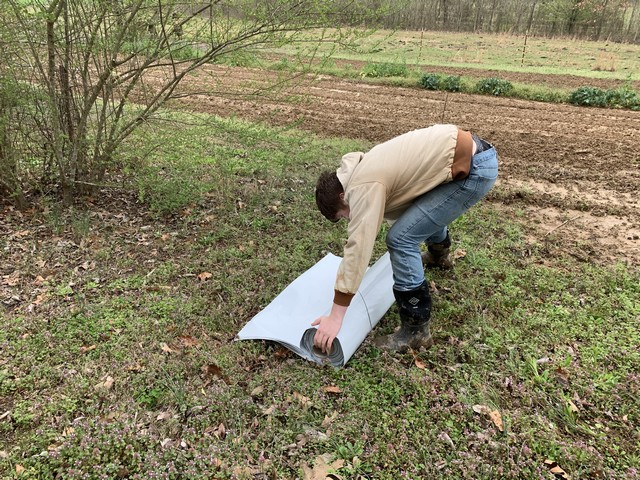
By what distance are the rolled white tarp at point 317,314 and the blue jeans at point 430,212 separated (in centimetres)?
39

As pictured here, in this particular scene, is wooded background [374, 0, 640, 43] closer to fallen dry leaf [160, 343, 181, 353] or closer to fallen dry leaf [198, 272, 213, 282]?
fallen dry leaf [198, 272, 213, 282]

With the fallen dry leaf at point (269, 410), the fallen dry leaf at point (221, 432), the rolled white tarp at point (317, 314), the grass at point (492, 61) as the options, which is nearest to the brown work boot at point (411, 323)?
the rolled white tarp at point (317, 314)

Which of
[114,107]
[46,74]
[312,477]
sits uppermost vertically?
[46,74]

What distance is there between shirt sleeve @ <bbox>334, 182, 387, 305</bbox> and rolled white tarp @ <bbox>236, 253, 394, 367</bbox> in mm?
525

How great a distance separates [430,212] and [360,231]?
608mm

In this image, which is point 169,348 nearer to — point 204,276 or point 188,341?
point 188,341

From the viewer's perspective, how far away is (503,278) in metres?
3.87

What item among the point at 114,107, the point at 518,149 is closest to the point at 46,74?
the point at 114,107

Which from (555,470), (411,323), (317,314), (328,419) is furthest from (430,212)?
(555,470)

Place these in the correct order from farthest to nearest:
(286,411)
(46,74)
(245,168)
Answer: (245,168) → (46,74) → (286,411)

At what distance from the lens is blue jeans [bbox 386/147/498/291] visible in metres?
2.73

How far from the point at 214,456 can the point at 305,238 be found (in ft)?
7.95

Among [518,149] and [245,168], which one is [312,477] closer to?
[245,168]

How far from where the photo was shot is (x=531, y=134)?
8.07 m
